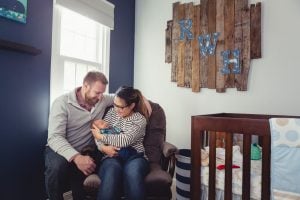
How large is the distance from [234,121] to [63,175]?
44.9 inches

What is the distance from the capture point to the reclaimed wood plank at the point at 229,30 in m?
2.36

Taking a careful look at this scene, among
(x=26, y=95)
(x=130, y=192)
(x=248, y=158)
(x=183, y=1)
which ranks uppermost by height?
(x=183, y=1)

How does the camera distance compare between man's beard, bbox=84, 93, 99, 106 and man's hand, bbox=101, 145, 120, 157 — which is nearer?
man's hand, bbox=101, 145, 120, 157

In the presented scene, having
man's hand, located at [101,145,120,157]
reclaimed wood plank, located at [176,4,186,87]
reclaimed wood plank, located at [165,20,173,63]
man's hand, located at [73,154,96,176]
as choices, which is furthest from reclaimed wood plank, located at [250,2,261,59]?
man's hand, located at [73,154,96,176]

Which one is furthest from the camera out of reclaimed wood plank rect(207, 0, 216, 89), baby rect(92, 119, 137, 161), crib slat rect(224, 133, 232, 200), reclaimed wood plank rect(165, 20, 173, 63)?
reclaimed wood plank rect(165, 20, 173, 63)

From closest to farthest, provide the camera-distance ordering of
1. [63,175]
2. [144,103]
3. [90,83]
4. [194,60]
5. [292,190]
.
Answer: [292,190] < [63,175] < [90,83] < [144,103] < [194,60]

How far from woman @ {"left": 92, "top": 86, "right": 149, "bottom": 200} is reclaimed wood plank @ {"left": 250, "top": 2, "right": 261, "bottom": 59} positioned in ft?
3.73

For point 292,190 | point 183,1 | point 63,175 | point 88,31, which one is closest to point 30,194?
point 63,175

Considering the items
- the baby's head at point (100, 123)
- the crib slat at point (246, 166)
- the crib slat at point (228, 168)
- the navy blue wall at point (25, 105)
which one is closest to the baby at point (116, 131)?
the baby's head at point (100, 123)

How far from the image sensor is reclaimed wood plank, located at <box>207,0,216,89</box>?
8.11 ft

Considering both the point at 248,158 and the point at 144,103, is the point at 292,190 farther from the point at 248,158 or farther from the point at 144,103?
the point at 144,103

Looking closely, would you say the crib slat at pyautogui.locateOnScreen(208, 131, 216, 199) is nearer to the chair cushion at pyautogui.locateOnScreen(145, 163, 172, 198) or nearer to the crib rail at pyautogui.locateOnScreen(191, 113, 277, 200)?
the crib rail at pyautogui.locateOnScreen(191, 113, 277, 200)

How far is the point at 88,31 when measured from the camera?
2613 millimetres

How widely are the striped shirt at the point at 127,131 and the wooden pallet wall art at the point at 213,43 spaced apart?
0.98m
